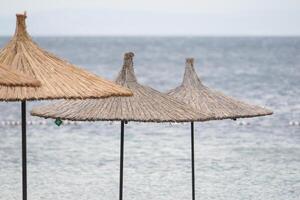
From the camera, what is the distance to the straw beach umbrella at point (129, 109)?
12195mm

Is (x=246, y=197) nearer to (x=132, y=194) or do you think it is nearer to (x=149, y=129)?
(x=132, y=194)

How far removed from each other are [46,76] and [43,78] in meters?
0.09

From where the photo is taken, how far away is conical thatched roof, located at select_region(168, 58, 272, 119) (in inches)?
539

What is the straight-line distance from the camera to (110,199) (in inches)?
749

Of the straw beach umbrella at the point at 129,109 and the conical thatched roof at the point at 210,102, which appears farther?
the conical thatched roof at the point at 210,102

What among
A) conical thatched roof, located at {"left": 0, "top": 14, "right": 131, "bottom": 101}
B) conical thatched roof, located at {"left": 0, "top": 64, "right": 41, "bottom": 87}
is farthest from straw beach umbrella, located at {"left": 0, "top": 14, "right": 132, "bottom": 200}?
conical thatched roof, located at {"left": 0, "top": 64, "right": 41, "bottom": 87}

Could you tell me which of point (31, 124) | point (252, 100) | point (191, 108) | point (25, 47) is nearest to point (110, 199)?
point (191, 108)

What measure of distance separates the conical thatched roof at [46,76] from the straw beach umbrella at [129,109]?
117 cm
